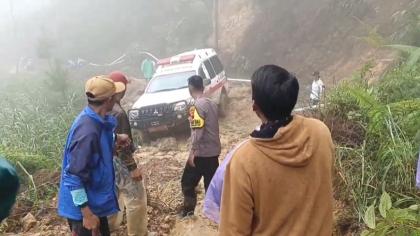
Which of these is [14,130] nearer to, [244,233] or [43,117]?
[43,117]

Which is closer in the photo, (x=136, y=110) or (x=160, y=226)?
(x=160, y=226)

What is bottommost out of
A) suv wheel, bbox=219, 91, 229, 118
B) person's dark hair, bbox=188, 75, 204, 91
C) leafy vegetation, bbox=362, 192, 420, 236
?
suv wheel, bbox=219, 91, 229, 118

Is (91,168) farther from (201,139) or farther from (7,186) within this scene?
(7,186)

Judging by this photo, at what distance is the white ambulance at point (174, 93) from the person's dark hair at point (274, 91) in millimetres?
8030

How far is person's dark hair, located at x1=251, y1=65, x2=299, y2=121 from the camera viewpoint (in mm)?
1804

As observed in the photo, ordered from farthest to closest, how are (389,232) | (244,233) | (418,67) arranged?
(418,67) → (389,232) → (244,233)

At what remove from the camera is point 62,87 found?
15.3 metres

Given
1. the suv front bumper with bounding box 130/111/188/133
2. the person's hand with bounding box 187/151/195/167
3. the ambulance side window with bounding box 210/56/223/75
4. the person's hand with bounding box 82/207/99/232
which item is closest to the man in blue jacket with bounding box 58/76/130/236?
the person's hand with bounding box 82/207/99/232

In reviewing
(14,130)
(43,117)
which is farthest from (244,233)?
(43,117)

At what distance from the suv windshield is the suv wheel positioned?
1535mm

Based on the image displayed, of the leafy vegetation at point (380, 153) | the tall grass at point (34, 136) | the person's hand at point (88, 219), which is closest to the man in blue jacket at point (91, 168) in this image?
the person's hand at point (88, 219)

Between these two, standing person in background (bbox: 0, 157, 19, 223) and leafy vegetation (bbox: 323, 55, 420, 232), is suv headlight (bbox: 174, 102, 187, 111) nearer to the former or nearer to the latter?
leafy vegetation (bbox: 323, 55, 420, 232)

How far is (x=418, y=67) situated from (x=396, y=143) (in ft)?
6.94

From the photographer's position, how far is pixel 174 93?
11047 mm
